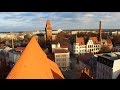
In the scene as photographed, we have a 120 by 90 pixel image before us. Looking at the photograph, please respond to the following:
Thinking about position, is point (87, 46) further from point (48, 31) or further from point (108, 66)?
point (48, 31)

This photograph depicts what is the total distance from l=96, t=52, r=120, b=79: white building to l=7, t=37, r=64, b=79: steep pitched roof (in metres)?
0.47

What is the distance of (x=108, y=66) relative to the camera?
2684mm

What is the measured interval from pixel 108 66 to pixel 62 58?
21.5 inches

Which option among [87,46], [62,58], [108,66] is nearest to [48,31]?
[62,58]

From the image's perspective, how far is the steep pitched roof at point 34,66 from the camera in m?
2.67

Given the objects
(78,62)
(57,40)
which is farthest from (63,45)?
(78,62)

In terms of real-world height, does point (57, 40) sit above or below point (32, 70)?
above

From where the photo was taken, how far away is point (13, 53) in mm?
2770

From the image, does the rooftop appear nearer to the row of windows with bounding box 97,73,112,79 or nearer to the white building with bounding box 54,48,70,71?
the row of windows with bounding box 97,73,112,79

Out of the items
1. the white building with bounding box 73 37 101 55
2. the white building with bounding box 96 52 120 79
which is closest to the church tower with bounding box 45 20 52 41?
the white building with bounding box 73 37 101 55
